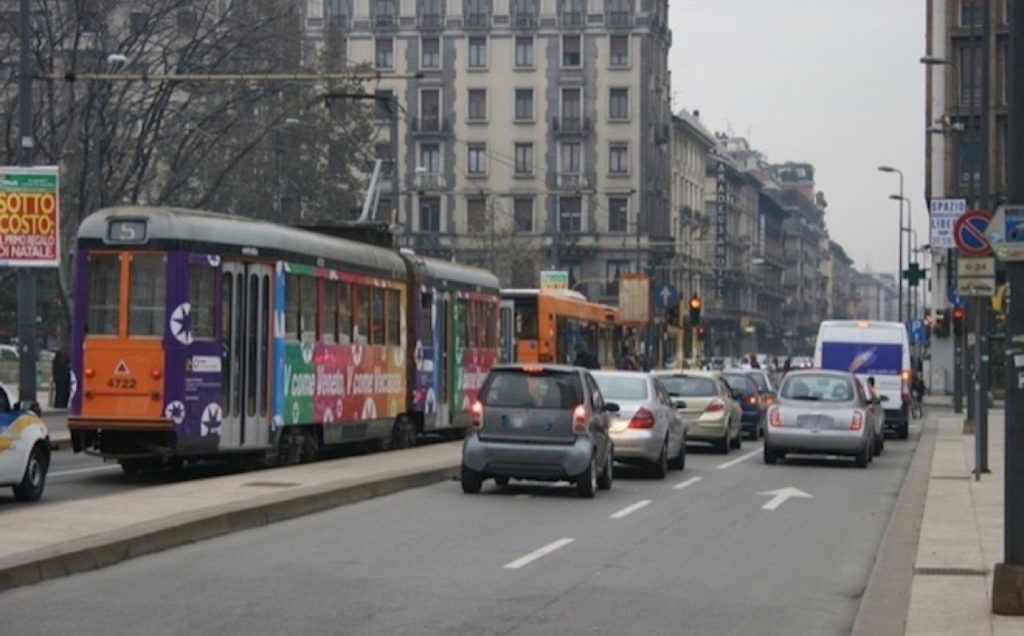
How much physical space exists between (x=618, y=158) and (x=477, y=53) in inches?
410

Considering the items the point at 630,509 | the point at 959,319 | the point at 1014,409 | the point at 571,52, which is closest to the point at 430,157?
the point at 571,52

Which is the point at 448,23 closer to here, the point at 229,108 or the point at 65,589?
the point at 229,108

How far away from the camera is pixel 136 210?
81.4ft

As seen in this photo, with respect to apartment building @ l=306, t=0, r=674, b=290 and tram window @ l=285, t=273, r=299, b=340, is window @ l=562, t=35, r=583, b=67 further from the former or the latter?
tram window @ l=285, t=273, r=299, b=340

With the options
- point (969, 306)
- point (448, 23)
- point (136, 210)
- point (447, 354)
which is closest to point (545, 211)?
point (448, 23)

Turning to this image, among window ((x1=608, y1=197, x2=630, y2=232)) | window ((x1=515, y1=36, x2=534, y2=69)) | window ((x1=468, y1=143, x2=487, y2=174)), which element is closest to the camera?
window ((x1=515, y1=36, x2=534, y2=69))

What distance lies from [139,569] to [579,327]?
1459 inches

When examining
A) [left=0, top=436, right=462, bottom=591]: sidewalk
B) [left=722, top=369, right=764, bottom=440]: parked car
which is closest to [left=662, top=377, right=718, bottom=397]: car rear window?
[left=722, top=369, right=764, bottom=440]: parked car

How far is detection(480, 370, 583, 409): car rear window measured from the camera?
23750 millimetres

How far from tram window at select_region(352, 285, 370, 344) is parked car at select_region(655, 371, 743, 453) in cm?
663

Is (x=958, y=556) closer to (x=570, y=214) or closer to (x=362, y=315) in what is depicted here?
(x=362, y=315)

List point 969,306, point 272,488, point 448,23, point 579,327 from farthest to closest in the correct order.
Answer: point 448,23 < point 579,327 < point 969,306 < point 272,488

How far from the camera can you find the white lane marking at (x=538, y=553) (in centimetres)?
1645

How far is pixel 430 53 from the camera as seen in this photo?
117 metres
